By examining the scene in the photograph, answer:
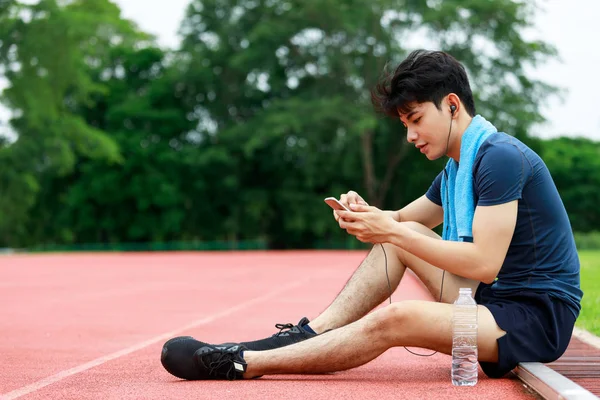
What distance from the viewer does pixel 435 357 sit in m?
6.43

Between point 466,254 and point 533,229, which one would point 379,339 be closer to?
point 466,254

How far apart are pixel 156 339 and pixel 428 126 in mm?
3928

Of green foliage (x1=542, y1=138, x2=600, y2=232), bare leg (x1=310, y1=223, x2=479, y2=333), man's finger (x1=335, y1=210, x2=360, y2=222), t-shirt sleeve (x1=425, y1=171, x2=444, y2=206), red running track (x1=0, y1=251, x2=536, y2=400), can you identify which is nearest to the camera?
man's finger (x1=335, y1=210, x2=360, y2=222)

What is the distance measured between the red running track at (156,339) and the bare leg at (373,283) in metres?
0.32

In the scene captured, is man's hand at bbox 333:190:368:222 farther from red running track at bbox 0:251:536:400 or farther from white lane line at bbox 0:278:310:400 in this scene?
white lane line at bbox 0:278:310:400

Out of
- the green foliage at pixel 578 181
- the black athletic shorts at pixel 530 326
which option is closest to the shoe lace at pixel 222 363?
the black athletic shorts at pixel 530 326

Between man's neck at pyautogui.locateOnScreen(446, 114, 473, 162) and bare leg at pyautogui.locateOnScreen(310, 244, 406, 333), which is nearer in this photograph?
man's neck at pyautogui.locateOnScreen(446, 114, 473, 162)

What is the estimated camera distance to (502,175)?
4.43m

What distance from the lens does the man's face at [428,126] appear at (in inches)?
185

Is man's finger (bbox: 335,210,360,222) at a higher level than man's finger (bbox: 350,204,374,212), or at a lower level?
lower

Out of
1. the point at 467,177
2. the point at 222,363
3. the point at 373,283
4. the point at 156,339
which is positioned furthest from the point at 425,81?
the point at 156,339

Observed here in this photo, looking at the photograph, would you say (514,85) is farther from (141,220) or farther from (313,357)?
(313,357)

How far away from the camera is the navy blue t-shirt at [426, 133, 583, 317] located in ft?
14.7

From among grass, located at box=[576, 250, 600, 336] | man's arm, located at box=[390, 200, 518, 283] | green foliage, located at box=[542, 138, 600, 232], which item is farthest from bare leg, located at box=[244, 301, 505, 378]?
green foliage, located at box=[542, 138, 600, 232]
